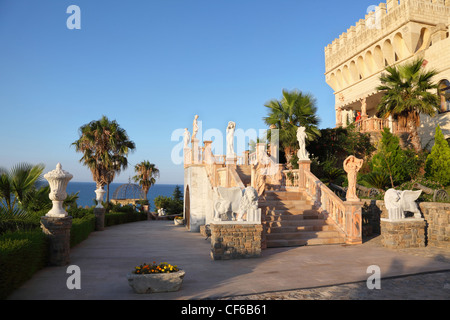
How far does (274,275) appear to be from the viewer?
732 cm

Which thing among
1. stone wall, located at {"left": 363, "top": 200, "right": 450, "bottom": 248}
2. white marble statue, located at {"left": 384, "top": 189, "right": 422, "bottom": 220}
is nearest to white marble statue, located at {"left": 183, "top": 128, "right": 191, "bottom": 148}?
white marble statue, located at {"left": 384, "top": 189, "right": 422, "bottom": 220}

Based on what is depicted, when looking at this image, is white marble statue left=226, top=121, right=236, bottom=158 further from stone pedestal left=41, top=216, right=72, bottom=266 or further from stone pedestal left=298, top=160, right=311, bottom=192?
stone pedestal left=41, top=216, right=72, bottom=266

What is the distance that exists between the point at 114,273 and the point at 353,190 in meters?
8.52

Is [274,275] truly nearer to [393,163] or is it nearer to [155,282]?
[155,282]

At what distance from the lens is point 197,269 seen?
7.97 m

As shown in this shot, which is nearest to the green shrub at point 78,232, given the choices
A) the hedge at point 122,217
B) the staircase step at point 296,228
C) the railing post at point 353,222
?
the staircase step at point 296,228

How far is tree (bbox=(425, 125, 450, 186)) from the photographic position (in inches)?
607

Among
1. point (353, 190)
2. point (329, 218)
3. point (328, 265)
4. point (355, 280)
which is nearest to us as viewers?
point (355, 280)

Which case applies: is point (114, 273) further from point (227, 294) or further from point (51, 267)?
point (227, 294)

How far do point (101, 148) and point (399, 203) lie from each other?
2255 centimetres

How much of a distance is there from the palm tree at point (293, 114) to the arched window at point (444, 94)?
7301mm

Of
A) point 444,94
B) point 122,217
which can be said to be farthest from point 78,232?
point 444,94

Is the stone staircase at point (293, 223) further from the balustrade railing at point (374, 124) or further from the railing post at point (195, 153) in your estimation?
the balustrade railing at point (374, 124)
